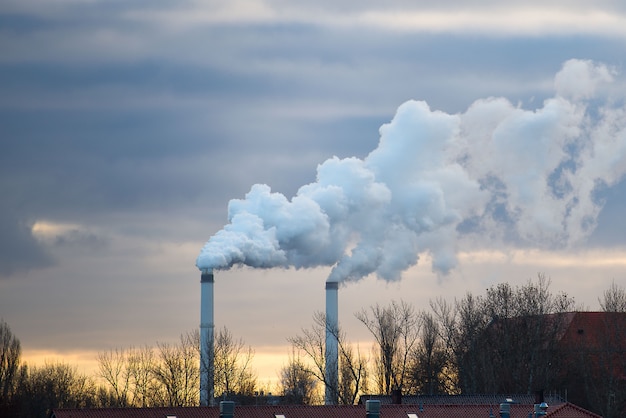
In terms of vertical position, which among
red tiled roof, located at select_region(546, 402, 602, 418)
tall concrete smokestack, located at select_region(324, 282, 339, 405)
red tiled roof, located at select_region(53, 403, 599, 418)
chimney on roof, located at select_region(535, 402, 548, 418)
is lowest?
red tiled roof, located at select_region(546, 402, 602, 418)

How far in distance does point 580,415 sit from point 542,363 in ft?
141

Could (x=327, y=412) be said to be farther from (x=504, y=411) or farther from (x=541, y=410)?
(x=541, y=410)

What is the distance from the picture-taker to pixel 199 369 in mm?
110938

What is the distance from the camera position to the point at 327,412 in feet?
243

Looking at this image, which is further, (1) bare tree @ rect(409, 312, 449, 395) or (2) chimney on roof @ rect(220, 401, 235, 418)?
(1) bare tree @ rect(409, 312, 449, 395)

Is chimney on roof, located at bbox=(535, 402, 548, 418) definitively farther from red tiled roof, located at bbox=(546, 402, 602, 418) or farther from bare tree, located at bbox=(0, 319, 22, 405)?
bare tree, located at bbox=(0, 319, 22, 405)

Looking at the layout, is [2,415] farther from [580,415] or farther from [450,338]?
[580,415]

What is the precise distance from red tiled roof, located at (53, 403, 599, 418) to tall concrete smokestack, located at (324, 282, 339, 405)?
29.9 m

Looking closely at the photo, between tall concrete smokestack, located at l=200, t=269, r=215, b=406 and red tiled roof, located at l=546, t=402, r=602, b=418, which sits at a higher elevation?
tall concrete smokestack, located at l=200, t=269, r=215, b=406

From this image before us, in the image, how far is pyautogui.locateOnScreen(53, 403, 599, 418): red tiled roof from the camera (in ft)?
225

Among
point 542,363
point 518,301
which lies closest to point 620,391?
point 542,363

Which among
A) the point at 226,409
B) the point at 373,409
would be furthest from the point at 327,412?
the point at 226,409

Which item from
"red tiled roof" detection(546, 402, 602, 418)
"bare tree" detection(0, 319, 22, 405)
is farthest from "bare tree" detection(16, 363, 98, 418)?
"red tiled roof" detection(546, 402, 602, 418)

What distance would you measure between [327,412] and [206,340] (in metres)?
39.4
